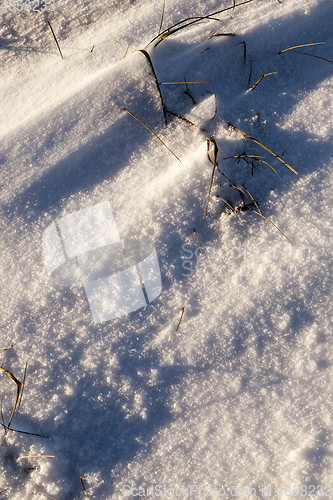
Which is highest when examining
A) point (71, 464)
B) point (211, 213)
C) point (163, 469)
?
point (211, 213)

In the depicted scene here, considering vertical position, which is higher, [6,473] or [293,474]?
[6,473]

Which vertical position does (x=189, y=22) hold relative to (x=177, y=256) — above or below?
above

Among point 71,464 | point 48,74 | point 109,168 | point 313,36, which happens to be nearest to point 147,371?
point 71,464

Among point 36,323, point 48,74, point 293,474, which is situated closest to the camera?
point 293,474

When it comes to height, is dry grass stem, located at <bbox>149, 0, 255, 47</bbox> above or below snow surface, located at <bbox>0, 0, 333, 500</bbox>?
above

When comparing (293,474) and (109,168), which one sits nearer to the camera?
(293,474)

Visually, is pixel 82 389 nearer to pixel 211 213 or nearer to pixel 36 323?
pixel 36 323

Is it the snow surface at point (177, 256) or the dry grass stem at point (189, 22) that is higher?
the dry grass stem at point (189, 22)

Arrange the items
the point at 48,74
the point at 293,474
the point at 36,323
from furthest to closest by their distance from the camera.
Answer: the point at 48,74 → the point at 36,323 → the point at 293,474
